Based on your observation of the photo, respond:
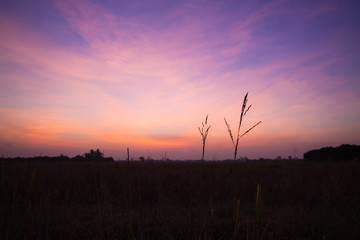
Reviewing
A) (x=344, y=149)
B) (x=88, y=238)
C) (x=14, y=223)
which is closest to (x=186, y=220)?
(x=88, y=238)

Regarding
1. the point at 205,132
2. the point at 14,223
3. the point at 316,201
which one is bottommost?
the point at 316,201

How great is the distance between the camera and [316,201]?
253 inches

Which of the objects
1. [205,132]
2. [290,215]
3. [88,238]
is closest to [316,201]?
[290,215]

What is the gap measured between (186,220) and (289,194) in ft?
15.4

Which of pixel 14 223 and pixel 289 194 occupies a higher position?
pixel 14 223

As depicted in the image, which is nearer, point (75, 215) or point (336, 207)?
point (75, 215)

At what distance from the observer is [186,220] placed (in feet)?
12.8

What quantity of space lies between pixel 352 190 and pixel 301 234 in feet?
16.0

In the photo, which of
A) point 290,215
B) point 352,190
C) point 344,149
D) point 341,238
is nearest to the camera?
point 341,238

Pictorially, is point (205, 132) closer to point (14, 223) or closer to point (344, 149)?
point (14, 223)

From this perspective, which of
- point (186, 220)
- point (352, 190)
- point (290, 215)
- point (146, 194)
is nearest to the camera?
point (186, 220)

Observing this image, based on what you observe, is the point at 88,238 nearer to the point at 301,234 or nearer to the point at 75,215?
the point at 75,215

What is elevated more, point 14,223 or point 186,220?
point 14,223

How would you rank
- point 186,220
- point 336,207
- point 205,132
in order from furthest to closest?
1. point 336,207
2. point 186,220
3. point 205,132
